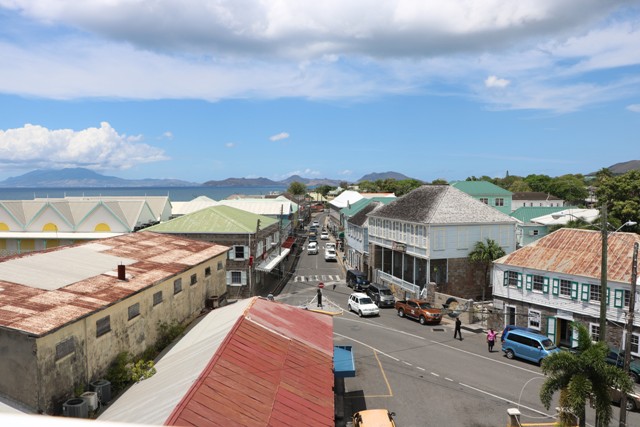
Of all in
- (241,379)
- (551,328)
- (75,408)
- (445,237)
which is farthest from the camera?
(445,237)

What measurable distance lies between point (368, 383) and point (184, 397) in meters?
14.7

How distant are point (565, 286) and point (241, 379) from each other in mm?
25899

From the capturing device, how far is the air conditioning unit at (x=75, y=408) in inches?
572

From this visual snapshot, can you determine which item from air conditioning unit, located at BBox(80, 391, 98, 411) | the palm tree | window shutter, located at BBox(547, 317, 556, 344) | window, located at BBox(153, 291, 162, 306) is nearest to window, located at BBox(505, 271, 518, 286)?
window shutter, located at BBox(547, 317, 556, 344)

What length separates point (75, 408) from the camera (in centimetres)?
1462

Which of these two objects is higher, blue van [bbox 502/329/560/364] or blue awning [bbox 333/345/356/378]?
blue awning [bbox 333/345/356/378]

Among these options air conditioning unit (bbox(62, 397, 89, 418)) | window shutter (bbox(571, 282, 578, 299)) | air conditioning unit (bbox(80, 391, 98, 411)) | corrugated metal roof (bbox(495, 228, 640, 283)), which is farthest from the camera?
window shutter (bbox(571, 282, 578, 299))

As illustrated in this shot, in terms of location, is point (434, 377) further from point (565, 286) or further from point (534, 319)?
point (565, 286)

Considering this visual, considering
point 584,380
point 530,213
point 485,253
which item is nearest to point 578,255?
point 485,253

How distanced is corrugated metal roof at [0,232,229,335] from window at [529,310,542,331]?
73.4 ft

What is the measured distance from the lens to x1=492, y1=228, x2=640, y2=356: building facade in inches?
1200

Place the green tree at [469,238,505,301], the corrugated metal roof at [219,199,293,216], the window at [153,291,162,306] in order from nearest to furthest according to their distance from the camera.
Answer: the window at [153,291,162,306] < the green tree at [469,238,505,301] < the corrugated metal roof at [219,199,293,216]

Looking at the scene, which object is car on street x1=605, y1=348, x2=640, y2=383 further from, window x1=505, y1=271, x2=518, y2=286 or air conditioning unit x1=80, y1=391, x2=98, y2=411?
air conditioning unit x1=80, y1=391, x2=98, y2=411

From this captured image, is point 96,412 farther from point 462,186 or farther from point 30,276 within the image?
point 462,186
